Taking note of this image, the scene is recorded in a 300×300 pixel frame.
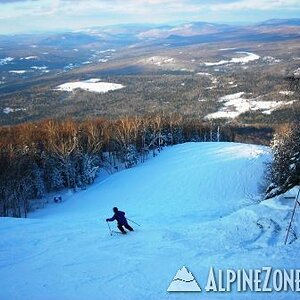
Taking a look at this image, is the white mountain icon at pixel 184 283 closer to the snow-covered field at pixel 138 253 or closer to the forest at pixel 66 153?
the snow-covered field at pixel 138 253

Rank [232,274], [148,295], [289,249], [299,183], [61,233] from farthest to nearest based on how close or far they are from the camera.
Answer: [299,183] → [61,233] → [289,249] → [232,274] → [148,295]

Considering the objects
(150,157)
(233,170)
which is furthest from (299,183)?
(150,157)

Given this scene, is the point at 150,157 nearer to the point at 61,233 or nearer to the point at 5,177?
the point at 5,177

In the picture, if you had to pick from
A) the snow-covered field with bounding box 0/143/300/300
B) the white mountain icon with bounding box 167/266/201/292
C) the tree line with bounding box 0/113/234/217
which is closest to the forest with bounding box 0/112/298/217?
the tree line with bounding box 0/113/234/217

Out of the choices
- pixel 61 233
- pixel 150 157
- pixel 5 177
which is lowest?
pixel 150 157

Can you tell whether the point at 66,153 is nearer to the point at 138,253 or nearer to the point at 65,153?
the point at 65,153

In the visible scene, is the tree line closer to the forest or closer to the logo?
the forest
